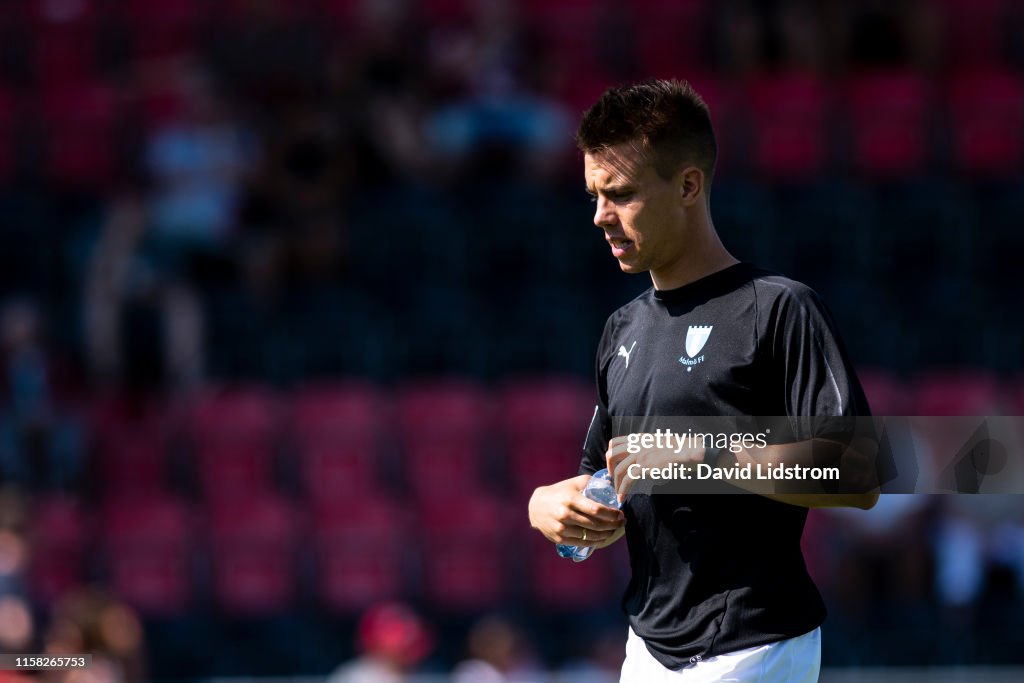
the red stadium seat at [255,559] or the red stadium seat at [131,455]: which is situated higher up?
the red stadium seat at [131,455]

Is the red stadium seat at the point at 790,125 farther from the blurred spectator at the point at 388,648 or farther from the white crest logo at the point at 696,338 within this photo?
the white crest logo at the point at 696,338

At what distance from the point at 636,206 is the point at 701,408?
431 mm

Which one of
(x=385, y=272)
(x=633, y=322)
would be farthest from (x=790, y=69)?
(x=633, y=322)

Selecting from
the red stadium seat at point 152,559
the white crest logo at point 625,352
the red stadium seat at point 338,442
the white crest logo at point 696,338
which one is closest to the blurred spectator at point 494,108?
the red stadium seat at point 338,442

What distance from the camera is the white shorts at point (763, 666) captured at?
312cm

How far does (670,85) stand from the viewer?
328cm

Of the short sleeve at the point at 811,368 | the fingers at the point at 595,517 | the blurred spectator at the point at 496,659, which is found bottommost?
the blurred spectator at the point at 496,659

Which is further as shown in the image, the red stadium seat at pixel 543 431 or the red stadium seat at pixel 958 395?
the red stadium seat at pixel 543 431

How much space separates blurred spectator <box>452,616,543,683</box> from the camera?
8703 mm

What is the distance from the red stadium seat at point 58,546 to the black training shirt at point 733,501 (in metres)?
6.68

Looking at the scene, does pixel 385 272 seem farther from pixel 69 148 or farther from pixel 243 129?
pixel 69 148

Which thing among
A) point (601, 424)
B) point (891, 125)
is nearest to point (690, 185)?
point (601, 424)
